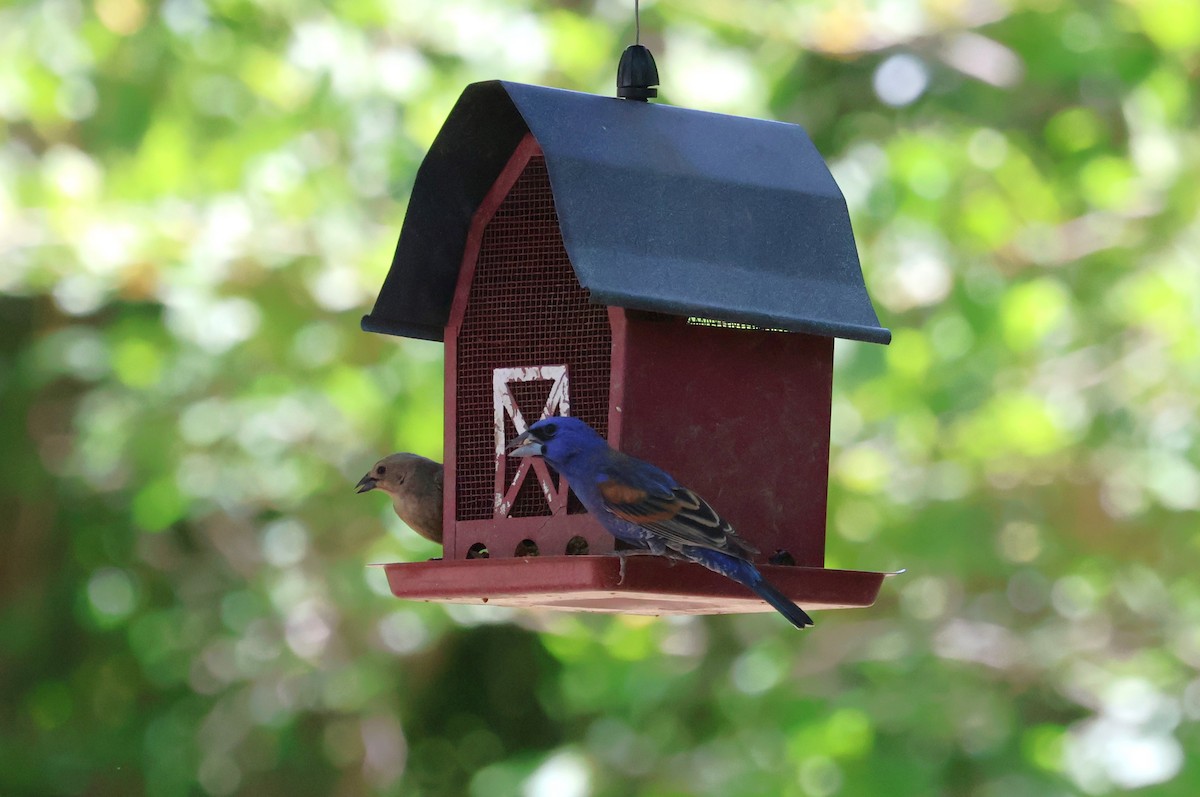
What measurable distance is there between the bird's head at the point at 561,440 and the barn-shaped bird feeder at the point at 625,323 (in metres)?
0.10

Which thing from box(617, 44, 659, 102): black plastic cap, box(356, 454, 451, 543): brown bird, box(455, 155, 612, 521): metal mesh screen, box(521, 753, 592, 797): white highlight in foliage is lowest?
box(521, 753, 592, 797): white highlight in foliage

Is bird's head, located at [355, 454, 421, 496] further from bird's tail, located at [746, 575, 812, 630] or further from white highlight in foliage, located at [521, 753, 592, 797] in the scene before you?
white highlight in foliage, located at [521, 753, 592, 797]

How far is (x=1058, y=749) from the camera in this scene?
8242mm

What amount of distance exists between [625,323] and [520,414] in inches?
20.5

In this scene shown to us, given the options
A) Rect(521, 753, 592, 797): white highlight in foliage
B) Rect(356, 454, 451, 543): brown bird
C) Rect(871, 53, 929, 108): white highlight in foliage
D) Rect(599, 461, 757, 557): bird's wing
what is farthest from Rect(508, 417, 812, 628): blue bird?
Rect(871, 53, 929, 108): white highlight in foliage

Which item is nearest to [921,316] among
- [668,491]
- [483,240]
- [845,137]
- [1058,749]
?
[845,137]

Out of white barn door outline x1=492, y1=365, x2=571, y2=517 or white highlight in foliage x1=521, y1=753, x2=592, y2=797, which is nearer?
white barn door outline x1=492, y1=365, x2=571, y2=517

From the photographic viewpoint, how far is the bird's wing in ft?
12.8

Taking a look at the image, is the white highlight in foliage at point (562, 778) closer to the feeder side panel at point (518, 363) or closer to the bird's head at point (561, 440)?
the feeder side panel at point (518, 363)

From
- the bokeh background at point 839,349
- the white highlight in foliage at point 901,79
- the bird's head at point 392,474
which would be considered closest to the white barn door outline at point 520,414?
the bird's head at point 392,474

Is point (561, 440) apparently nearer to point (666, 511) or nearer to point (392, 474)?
point (666, 511)

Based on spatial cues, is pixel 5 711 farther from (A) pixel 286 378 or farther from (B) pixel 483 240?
(B) pixel 483 240

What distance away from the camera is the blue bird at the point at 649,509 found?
388cm

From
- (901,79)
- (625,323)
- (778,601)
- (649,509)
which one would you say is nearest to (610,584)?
(649,509)
